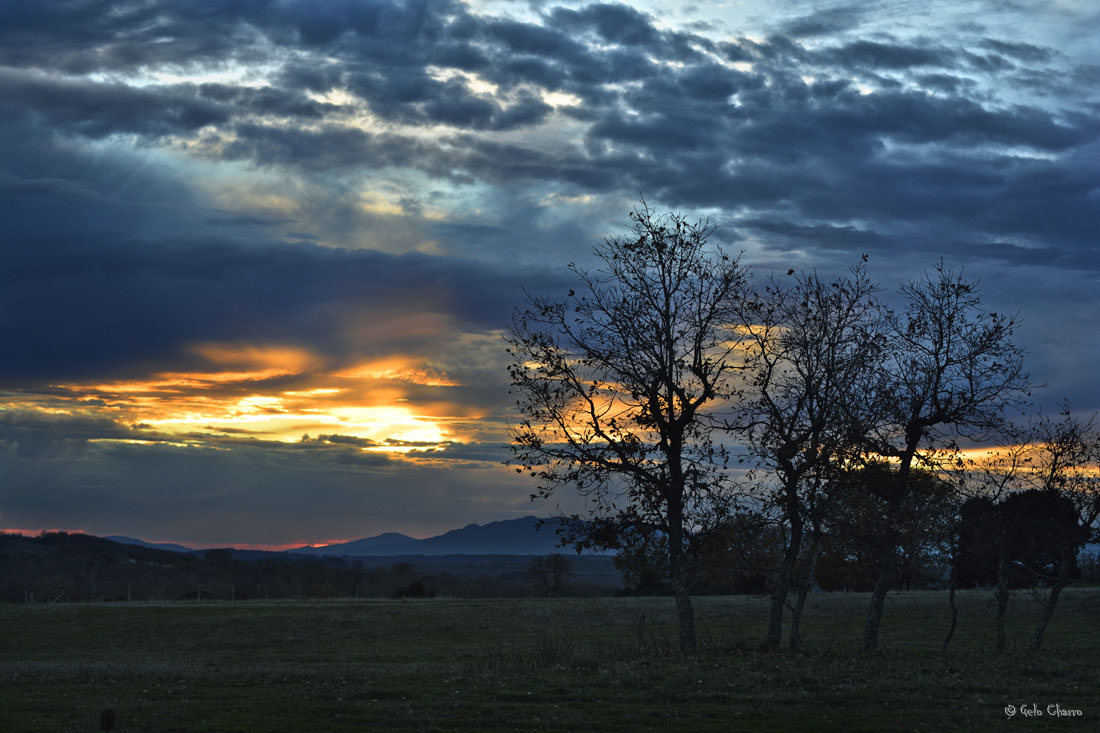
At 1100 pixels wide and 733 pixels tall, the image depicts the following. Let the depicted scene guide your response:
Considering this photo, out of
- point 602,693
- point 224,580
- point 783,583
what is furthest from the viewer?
point 224,580

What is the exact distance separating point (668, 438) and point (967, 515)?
14.8 metres

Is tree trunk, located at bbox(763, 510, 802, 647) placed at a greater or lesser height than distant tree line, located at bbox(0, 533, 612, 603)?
greater

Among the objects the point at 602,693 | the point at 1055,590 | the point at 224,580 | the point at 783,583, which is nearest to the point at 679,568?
the point at 783,583

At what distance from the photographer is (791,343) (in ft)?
99.0

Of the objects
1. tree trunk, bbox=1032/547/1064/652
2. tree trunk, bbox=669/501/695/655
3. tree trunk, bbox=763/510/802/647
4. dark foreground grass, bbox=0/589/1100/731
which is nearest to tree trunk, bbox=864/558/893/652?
dark foreground grass, bbox=0/589/1100/731

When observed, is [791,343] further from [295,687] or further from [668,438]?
[295,687]

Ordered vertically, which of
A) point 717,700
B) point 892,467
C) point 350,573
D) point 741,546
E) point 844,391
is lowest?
point 350,573

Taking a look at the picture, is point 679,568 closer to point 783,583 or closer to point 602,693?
point 783,583

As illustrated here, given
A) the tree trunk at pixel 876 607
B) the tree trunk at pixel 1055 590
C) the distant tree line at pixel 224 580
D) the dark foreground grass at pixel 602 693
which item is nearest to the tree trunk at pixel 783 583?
the dark foreground grass at pixel 602 693

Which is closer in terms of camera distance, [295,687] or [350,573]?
[295,687]

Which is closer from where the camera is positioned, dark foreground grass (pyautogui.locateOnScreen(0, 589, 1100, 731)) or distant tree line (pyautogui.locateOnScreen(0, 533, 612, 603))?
dark foreground grass (pyautogui.locateOnScreen(0, 589, 1100, 731))

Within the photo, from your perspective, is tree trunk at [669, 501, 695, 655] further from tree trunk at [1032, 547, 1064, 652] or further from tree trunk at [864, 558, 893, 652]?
tree trunk at [1032, 547, 1064, 652]

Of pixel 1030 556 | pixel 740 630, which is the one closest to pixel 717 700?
pixel 1030 556

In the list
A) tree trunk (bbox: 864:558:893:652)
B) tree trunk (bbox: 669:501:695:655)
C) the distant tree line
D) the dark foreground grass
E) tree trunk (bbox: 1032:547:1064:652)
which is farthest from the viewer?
the distant tree line
